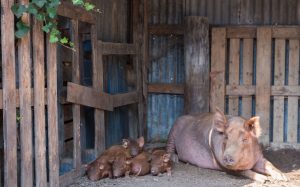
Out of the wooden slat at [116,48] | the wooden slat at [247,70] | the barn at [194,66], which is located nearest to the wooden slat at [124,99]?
the barn at [194,66]

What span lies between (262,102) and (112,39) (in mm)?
2673

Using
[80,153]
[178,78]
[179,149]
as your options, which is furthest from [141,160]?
[178,78]

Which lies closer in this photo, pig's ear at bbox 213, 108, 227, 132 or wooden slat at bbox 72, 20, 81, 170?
wooden slat at bbox 72, 20, 81, 170

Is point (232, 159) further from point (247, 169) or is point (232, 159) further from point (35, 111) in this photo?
point (35, 111)

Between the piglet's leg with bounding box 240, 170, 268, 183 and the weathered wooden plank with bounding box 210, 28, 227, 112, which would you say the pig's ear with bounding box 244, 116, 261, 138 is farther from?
the weathered wooden plank with bounding box 210, 28, 227, 112

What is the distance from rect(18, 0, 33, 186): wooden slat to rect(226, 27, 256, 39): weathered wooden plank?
14.2 ft

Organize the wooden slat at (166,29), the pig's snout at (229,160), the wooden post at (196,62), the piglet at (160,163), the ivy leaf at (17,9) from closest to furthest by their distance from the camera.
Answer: the ivy leaf at (17,9)
the pig's snout at (229,160)
the piglet at (160,163)
the wooden post at (196,62)
the wooden slat at (166,29)

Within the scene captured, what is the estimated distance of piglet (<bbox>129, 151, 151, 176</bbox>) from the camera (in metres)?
6.88

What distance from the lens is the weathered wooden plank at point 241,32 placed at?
8.84m

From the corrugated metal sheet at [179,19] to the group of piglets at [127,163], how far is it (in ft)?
6.77

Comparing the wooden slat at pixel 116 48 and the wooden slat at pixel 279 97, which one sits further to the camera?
the wooden slat at pixel 279 97

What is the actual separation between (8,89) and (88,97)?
1.84 metres

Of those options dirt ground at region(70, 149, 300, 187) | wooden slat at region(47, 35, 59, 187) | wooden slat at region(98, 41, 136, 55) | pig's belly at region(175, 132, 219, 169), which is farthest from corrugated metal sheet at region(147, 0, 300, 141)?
wooden slat at region(47, 35, 59, 187)

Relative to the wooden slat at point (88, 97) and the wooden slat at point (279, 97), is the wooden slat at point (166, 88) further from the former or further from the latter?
the wooden slat at point (88, 97)
